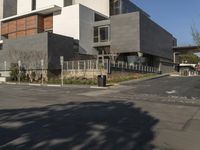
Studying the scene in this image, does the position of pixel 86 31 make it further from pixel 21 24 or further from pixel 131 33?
pixel 21 24

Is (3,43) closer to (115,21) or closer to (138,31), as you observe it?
(115,21)

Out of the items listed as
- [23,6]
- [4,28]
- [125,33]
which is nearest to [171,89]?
[125,33]

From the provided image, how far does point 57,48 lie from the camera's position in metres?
39.6

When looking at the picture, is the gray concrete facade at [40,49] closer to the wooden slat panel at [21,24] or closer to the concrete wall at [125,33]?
the wooden slat panel at [21,24]

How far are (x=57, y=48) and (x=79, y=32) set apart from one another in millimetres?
5863

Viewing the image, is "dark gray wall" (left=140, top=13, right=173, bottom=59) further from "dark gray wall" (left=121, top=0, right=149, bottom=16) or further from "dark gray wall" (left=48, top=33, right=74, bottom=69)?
"dark gray wall" (left=48, top=33, right=74, bottom=69)

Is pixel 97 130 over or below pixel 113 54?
below

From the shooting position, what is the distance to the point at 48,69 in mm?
37969

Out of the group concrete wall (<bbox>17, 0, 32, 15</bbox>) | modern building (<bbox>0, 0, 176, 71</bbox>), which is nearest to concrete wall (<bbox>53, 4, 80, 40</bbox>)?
modern building (<bbox>0, 0, 176, 71</bbox>)

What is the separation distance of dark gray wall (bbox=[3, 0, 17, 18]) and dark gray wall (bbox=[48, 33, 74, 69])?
69.9 feet

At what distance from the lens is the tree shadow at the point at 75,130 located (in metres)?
6.28

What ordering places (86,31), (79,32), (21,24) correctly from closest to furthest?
(79,32) → (86,31) → (21,24)

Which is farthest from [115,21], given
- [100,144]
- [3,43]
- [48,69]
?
[100,144]

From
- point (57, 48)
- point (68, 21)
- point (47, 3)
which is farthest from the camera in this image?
point (47, 3)
